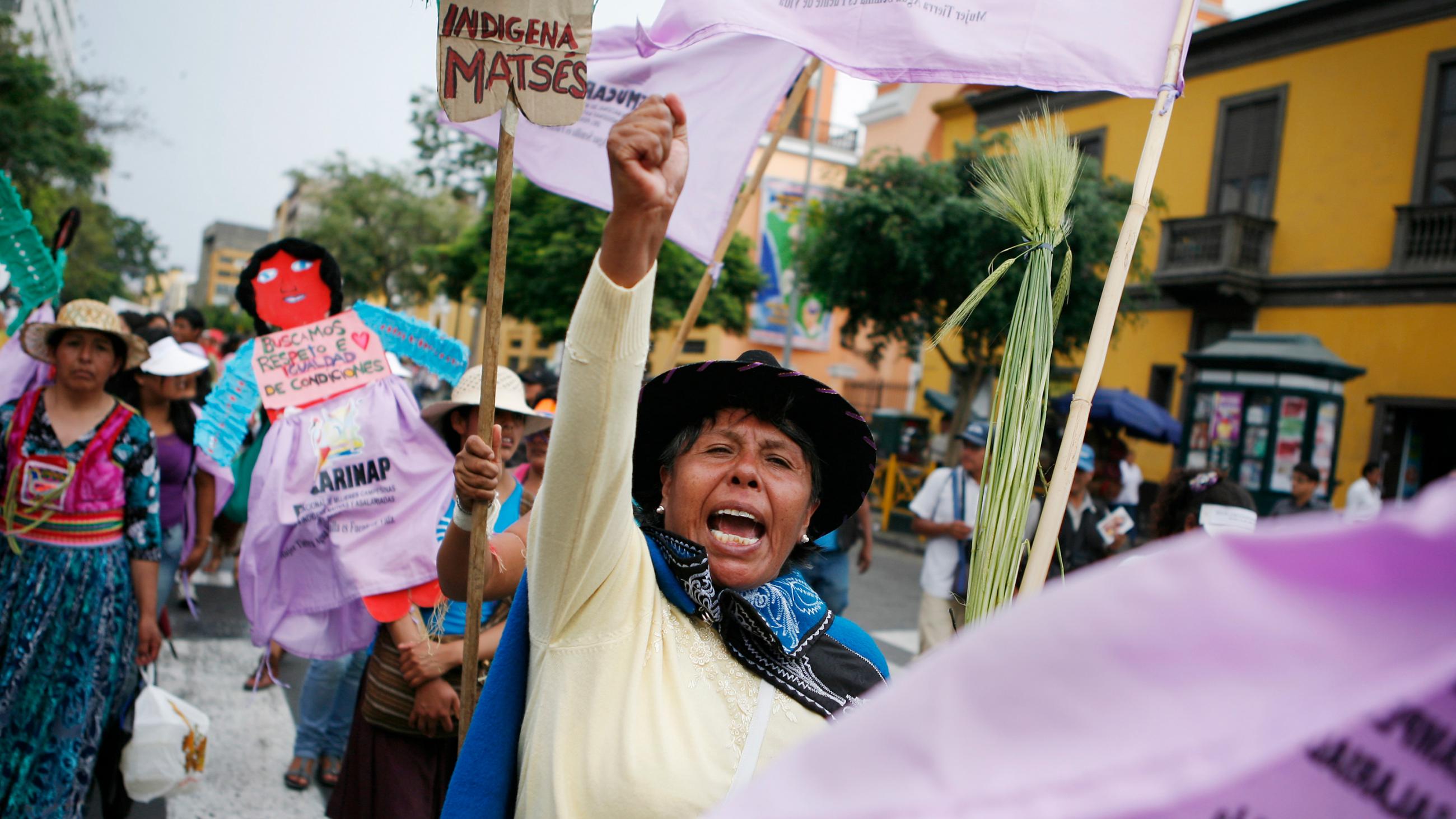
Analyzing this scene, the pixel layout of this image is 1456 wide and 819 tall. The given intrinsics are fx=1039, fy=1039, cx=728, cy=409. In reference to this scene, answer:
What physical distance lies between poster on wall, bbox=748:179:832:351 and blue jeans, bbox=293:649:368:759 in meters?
26.5

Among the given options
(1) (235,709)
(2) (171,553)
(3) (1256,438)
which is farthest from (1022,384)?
(3) (1256,438)

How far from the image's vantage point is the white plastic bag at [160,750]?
3619mm

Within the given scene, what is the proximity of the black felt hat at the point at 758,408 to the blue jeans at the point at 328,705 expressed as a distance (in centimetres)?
279

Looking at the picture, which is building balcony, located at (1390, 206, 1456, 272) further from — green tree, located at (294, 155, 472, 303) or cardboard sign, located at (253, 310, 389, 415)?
green tree, located at (294, 155, 472, 303)

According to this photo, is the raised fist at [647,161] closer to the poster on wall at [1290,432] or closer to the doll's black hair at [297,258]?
the doll's black hair at [297,258]

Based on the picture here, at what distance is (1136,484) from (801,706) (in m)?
8.74

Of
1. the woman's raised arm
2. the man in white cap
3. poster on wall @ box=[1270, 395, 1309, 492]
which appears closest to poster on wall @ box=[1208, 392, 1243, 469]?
poster on wall @ box=[1270, 395, 1309, 492]

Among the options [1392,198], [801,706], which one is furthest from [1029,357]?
[1392,198]

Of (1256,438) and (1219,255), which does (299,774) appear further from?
(1219,255)

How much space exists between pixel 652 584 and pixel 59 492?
9.61ft

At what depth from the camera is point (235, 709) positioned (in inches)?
209

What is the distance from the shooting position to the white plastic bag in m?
3.62

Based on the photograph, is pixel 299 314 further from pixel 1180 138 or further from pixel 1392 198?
pixel 1180 138

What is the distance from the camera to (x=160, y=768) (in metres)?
3.63
